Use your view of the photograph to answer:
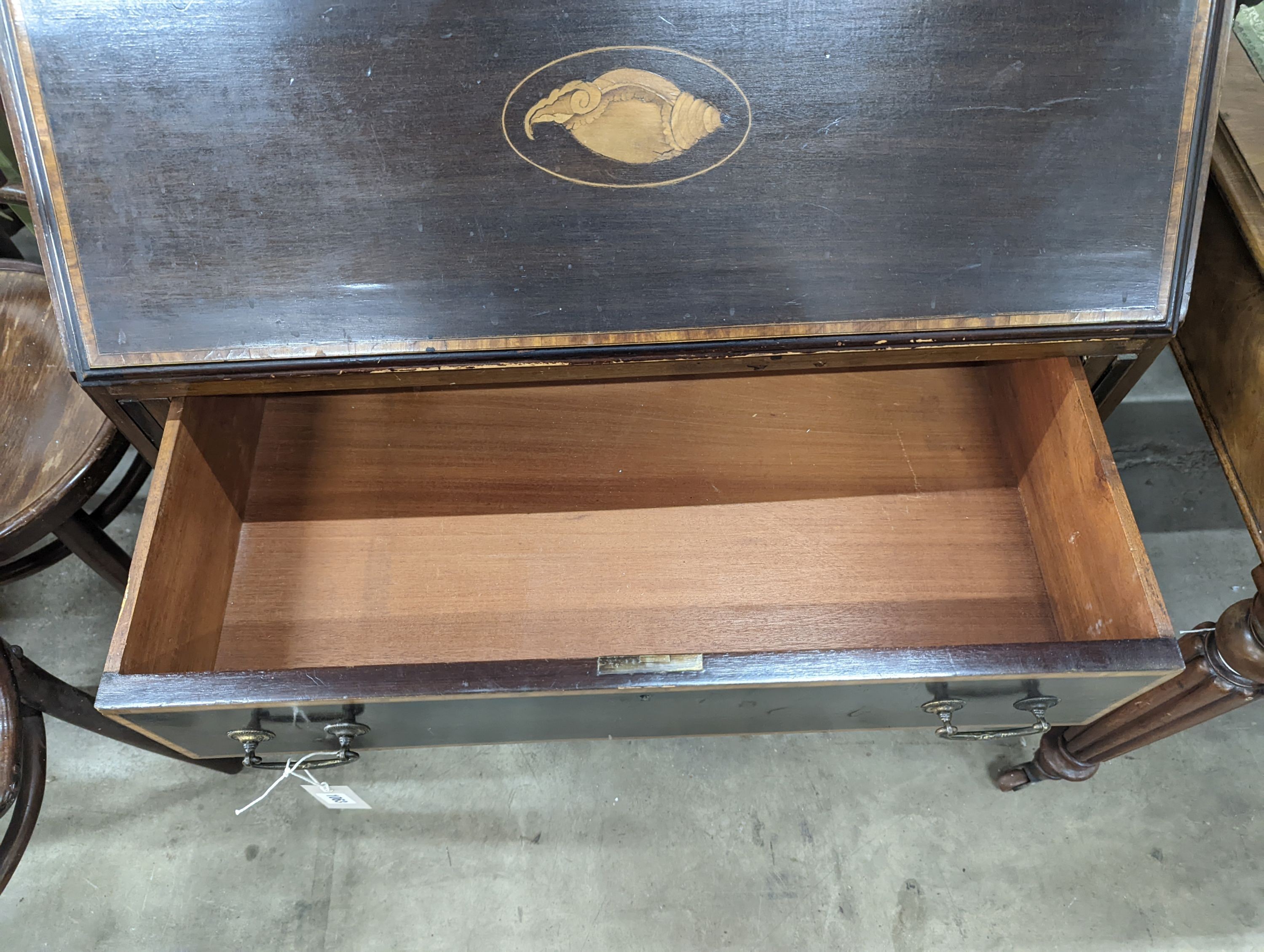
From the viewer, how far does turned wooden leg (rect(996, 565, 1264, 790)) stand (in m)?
0.88

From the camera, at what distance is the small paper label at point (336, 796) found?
1062 millimetres

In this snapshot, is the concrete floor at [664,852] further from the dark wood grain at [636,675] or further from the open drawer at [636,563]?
the dark wood grain at [636,675]

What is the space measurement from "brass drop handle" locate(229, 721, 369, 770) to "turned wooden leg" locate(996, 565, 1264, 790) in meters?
0.89

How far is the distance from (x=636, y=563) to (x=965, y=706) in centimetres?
43

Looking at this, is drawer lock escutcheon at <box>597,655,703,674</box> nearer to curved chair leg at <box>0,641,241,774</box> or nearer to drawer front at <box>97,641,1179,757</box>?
drawer front at <box>97,641,1179,757</box>

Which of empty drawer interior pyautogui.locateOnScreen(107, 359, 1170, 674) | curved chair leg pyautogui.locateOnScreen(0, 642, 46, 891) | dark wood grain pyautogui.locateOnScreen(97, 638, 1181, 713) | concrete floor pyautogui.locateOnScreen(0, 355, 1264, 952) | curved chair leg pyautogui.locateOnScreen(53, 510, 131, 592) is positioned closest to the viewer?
dark wood grain pyautogui.locateOnScreen(97, 638, 1181, 713)

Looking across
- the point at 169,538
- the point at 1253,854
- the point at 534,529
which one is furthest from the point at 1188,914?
the point at 169,538

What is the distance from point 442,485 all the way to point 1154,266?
2.94 feet

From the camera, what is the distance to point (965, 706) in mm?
902

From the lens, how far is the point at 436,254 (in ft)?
2.77

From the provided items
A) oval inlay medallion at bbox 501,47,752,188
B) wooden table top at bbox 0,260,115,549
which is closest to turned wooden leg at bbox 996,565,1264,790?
oval inlay medallion at bbox 501,47,752,188

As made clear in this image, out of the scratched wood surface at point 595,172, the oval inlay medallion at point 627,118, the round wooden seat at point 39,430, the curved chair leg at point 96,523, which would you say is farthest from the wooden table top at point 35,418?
the oval inlay medallion at point 627,118

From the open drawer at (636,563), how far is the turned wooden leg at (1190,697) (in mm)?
116

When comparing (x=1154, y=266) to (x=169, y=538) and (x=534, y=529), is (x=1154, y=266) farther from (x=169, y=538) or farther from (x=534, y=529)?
(x=169, y=538)
